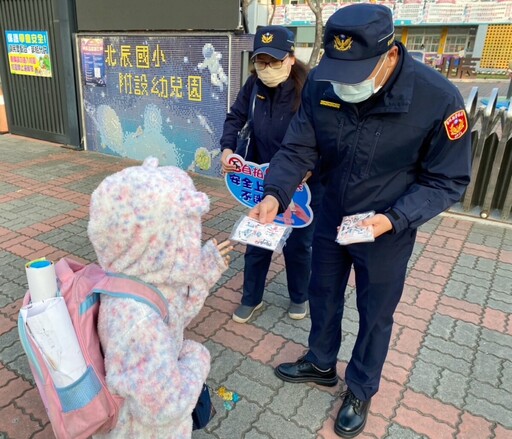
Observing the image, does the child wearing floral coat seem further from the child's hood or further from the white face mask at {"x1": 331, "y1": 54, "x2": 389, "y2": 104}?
the white face mask at {"x1": 331, "y1": 54, "x2": 389, "y2": 104}

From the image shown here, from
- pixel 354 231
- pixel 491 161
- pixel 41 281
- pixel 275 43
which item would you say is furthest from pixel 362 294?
pixel 491 161

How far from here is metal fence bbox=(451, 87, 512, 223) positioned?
4.73m

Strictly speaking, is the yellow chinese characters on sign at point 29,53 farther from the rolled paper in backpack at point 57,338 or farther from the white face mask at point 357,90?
the rolled paper in backpack at point 57,338

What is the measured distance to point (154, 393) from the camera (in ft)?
4.15

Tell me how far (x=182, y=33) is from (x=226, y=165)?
138 inches

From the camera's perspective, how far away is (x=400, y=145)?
5.73ft

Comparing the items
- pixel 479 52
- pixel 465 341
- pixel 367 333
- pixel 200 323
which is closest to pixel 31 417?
pixel 200 323

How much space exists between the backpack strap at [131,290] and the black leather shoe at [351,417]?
1.28m

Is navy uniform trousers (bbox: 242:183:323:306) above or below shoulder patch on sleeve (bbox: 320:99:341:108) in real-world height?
below

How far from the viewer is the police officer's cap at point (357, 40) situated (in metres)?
1.59

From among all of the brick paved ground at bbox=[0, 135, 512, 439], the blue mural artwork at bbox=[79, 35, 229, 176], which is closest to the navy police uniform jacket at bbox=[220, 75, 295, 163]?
the brick paved ground at bbox=[0, 135, 512, 439]

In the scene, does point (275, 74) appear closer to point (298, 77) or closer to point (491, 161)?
point (298, 77)

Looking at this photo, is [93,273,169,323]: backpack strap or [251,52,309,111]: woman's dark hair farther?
[251,52,309,111]: woman's dark hair

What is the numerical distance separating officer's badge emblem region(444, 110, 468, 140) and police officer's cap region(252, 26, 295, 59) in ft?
3.73
